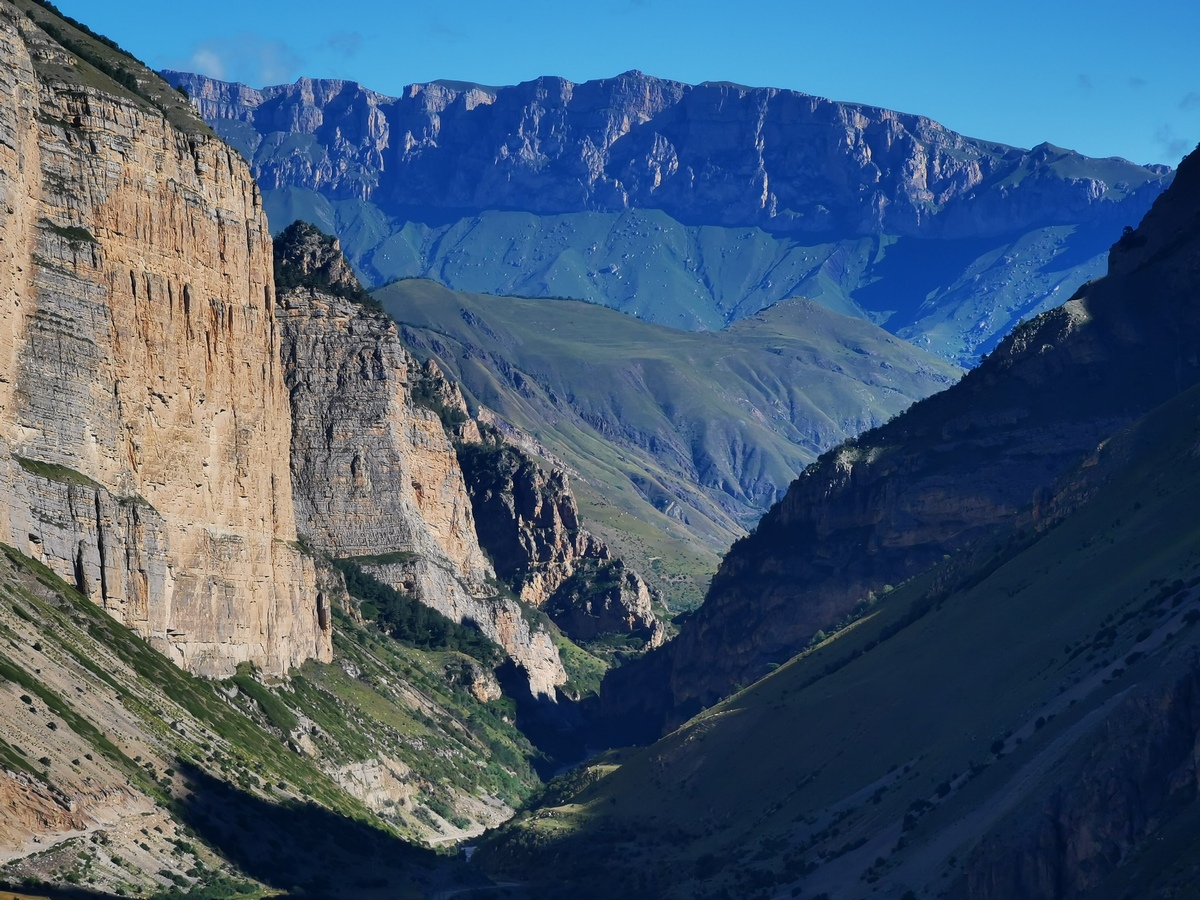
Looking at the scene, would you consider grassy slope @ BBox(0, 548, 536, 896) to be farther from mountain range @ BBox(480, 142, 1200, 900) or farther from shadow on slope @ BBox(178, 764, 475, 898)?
mountain range @ BBox(480, 142, 1200, 900)

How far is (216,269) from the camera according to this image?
142m

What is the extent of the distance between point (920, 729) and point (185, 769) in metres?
40.0

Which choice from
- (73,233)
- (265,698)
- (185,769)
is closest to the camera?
(185,769)

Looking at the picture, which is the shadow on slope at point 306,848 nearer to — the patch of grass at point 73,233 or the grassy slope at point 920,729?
the grassy slope at point 920,729

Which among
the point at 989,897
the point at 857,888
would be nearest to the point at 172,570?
the point at 857,888

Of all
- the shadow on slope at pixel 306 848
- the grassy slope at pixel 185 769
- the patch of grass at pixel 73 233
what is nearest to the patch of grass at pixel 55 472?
the grassy slope at pixel 185 769

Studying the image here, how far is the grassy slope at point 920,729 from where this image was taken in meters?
110

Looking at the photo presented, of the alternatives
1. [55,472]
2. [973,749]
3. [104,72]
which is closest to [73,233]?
[55,472]

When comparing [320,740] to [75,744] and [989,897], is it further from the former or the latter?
[989,897]

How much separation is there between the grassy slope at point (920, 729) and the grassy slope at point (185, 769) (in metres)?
11.6

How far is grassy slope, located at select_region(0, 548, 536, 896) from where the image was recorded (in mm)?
106562

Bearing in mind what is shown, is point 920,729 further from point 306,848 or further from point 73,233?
point 73,233

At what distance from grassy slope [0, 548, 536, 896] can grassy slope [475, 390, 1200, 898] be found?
1158cm

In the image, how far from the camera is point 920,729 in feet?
429
